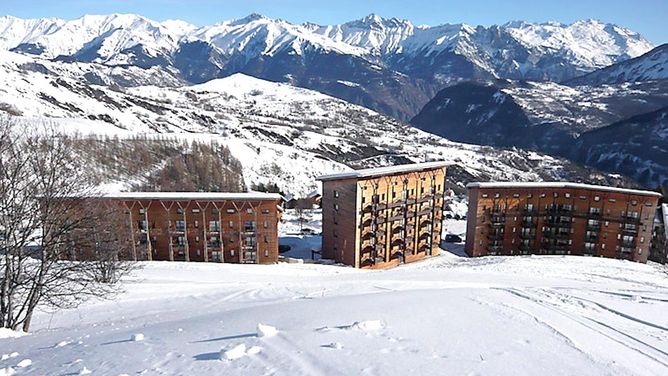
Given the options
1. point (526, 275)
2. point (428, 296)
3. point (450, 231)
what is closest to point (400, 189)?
point (526, 275)

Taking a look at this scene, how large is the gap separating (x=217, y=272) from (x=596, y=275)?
109ft

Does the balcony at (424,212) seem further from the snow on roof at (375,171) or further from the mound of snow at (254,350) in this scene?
the mound of snow at (254,350)

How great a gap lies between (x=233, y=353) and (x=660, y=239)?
76226mm

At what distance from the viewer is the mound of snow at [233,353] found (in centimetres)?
941

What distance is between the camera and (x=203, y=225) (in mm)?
48875

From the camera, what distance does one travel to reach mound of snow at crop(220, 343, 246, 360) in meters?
9.41

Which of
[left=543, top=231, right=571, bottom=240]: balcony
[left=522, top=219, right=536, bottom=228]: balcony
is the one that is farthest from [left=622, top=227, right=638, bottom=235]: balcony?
[left=522, top=219, right=536, bottom=228]: balcony

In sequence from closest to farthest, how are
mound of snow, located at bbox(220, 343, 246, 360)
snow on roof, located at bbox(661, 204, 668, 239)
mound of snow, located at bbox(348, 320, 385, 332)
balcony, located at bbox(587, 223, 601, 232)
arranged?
mound of snow, located at bbox(220, 343, 246, 360)
mound of snow, located at bbox(348, 320, 385, 332)
balcony, located at bbox(587, 223, 601, 232)
snow on roof, located at bbox(661, 204, 668, 239)

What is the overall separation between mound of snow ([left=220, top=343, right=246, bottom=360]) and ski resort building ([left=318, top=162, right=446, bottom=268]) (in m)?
41.0

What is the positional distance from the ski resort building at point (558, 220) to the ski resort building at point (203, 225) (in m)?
30.0

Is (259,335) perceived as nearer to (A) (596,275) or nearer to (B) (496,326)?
(B) (496,326)

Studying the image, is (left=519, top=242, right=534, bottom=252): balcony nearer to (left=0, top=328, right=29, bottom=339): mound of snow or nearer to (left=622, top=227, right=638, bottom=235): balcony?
(left=622, top=227, right=638, bottom=235): balcony

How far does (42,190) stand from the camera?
17516mm

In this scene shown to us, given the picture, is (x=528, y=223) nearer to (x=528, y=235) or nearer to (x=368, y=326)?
(x=528, y=235)
